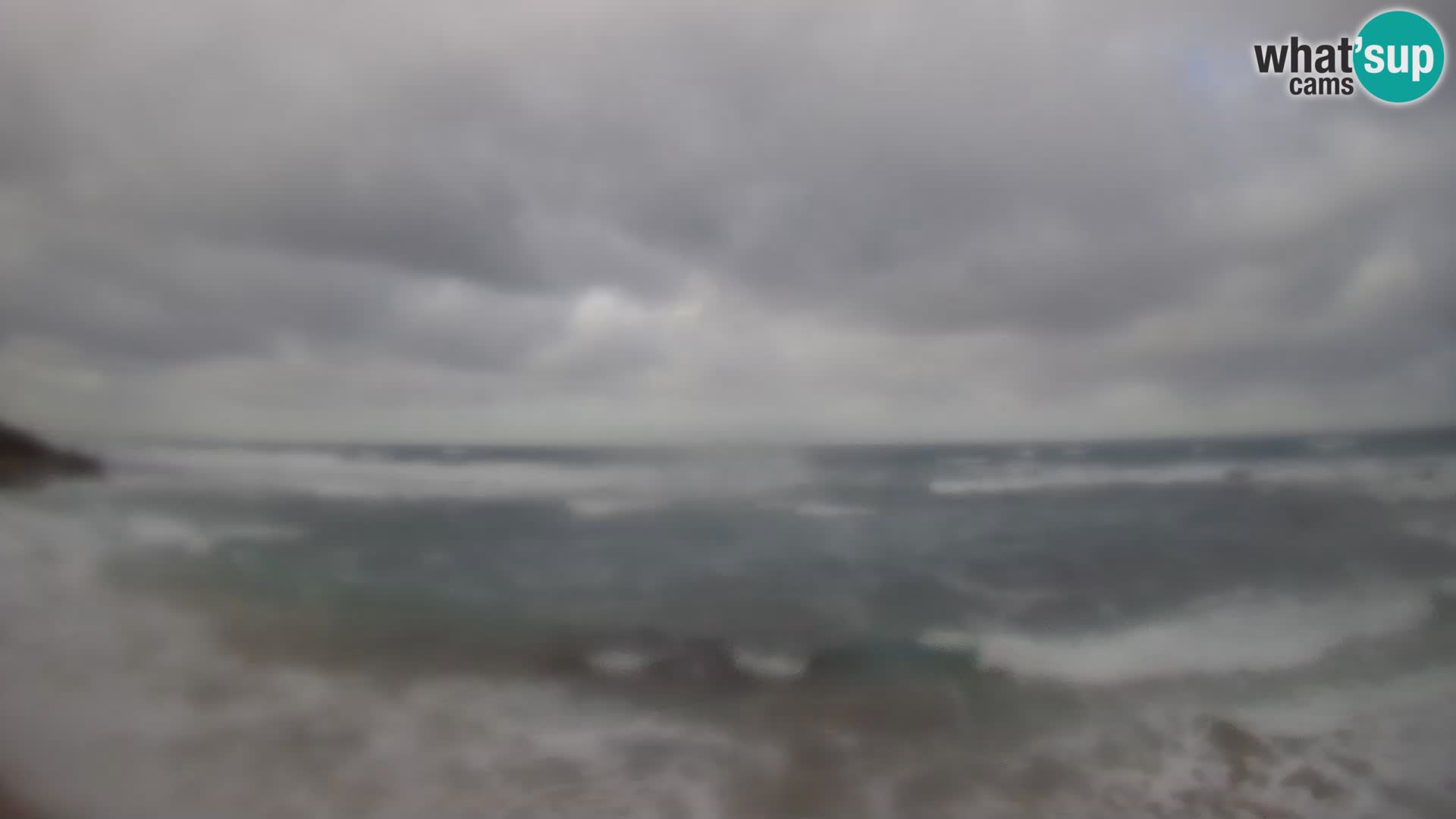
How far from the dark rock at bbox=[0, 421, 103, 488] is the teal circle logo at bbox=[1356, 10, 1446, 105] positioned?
6.02 meters

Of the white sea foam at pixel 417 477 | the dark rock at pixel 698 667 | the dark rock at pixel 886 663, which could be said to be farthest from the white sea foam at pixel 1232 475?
the dark rock at pixel 698 667

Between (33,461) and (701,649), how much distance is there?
139 inches

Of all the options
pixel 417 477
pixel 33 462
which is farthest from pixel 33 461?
pixel 417 477

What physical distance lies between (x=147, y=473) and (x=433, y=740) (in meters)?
2.59

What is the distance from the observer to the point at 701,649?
111 inches

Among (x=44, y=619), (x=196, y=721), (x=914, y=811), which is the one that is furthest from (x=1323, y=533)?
(x=44, y=619)

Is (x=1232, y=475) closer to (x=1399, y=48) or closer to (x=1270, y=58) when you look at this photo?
(x=1399, y=48)

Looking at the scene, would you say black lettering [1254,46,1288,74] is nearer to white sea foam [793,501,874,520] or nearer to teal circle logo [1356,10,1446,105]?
teal circle logo [1356,10,1446,105]

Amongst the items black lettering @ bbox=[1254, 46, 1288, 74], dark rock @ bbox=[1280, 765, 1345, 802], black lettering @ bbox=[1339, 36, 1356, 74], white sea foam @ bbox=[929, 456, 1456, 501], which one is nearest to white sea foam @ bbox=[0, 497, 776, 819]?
dark rock @ bbox=[1280, 765, 1345, 802]

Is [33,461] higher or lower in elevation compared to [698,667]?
higher

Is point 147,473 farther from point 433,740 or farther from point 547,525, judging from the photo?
point 433,740

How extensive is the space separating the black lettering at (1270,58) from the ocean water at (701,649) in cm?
242

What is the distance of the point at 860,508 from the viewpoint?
14.0 ft
